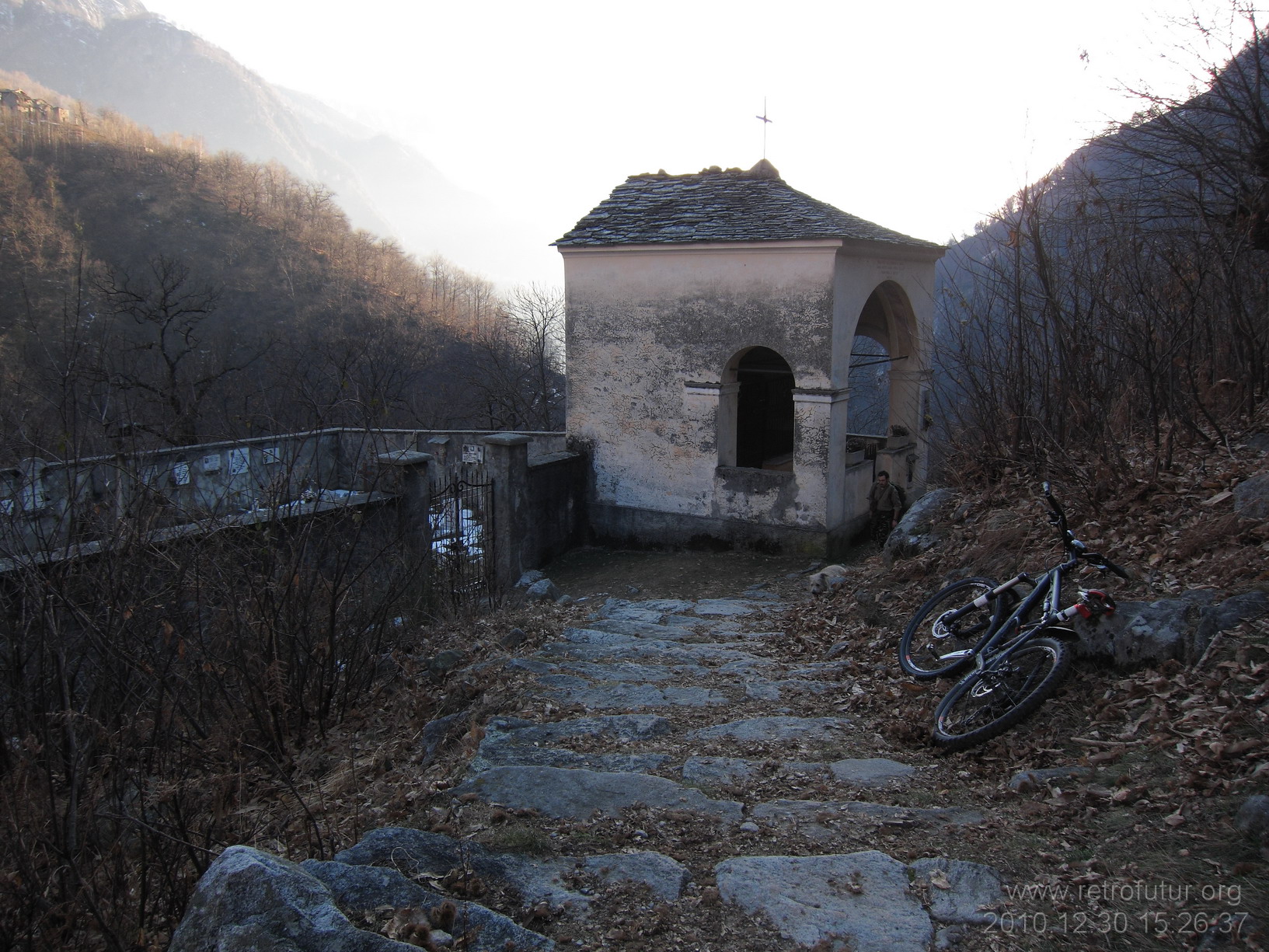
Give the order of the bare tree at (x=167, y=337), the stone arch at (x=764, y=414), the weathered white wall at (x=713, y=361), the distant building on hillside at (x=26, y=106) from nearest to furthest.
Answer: the weathered white wall at (x=713, y=361)
the stone arch at (x=764, y=414)
the bare tree at (x=167, y=337)
the distant building on hillside at (x=26, y=106)

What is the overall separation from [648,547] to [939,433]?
726cm

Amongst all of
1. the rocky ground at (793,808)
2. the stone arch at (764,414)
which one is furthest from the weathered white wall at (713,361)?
the rocky ground at (793,808)

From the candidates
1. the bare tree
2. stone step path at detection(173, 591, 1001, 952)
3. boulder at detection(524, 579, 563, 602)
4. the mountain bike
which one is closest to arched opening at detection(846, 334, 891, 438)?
boulder at detection(524, 579, 563, 602)

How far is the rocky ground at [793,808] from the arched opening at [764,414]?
870 centimetres

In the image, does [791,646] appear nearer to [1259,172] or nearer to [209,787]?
[209,787]

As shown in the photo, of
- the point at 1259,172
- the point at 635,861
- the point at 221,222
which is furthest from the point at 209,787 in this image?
the point at 221,222

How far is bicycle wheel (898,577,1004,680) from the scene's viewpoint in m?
5.57

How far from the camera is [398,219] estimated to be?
14588cm

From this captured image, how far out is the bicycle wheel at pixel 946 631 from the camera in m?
5.57

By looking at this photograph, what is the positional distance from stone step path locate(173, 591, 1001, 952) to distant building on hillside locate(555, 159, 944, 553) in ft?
19.1

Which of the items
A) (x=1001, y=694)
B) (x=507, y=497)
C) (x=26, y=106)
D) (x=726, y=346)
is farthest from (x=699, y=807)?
(x=26, y=106)

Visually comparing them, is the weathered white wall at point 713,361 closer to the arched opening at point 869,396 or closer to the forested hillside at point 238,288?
the arched opening at point 869,396

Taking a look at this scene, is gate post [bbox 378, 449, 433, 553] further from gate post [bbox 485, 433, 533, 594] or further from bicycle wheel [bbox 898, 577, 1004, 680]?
bicycle wheel [bbox 898, 577, 1004, 680]

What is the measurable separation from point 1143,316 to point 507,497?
8030 mm
